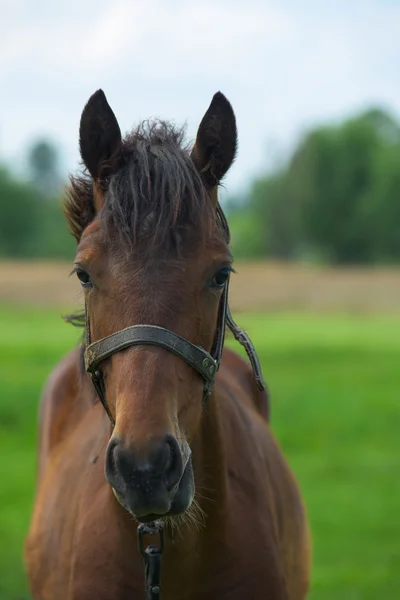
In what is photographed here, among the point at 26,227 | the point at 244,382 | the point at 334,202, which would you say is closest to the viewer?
the point at 244,382

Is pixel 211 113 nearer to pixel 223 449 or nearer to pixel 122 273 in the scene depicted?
pixel 122 273

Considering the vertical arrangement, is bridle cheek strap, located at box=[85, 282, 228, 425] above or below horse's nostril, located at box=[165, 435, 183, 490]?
above

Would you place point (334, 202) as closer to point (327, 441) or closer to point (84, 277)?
point (327, 441)

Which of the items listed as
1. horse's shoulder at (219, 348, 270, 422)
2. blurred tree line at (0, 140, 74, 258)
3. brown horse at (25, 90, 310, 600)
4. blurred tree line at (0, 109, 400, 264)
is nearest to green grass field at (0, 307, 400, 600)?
horse's shoulder at (219, 348, 270, 422)

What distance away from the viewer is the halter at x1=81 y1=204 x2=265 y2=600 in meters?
2.54

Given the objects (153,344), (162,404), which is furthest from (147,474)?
(153,344)

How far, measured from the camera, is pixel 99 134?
2.94 meters

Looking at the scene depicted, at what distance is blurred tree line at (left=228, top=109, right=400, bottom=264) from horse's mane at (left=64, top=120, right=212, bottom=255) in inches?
2698

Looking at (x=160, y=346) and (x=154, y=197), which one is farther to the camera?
(x=154, y=197)

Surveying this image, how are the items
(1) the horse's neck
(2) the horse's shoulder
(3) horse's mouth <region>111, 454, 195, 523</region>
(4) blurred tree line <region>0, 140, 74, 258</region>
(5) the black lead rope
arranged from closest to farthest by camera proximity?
1. (3) horse's mouth <region>111, 454, 195, 523</region>
2. (5) the black lead rope
3. (1) the horse's neck
4. (2) the horse's shoulder
5. (4) blurred tree line <region>0, 140, 74, 258</region>

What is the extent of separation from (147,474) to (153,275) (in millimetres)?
627

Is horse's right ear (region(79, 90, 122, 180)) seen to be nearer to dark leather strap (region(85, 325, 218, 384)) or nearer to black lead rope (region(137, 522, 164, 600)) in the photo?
dark leather strap (region(85, 325, 218, 384))

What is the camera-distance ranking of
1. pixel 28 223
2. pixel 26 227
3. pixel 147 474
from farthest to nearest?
pixel 28 223, pixel 26 227, pixel 147 474

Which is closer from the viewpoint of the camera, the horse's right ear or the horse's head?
the horse's head
